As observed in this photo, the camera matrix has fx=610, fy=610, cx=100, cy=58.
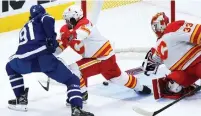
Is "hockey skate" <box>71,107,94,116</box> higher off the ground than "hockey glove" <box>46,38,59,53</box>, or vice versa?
"hockey glove" <box>46,38,59,53</box>

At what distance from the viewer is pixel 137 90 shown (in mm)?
4148

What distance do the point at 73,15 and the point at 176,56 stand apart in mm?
731

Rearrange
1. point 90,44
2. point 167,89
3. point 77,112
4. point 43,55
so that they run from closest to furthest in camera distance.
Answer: point 77,112 → point 43,55 → point 90,44 → point 167,89

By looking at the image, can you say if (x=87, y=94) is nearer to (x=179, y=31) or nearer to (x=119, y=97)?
(x=119, y=97)

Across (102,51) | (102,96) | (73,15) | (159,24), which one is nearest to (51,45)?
(73,15)

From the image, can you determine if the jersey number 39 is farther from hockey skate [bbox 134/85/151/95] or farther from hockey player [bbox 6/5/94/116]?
hockey skate [bbox 134/85/151/95]

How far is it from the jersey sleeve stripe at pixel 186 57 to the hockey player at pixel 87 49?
0.32 m

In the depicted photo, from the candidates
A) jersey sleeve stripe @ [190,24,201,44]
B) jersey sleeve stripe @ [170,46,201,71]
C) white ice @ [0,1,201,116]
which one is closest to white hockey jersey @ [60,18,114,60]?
white ice @ [0,1,201,116]

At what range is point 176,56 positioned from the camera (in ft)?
13.2

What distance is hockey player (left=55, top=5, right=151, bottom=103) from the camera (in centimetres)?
390

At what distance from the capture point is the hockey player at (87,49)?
12.8 ft

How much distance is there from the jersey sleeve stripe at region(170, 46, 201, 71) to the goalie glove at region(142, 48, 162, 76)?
0.64 ft

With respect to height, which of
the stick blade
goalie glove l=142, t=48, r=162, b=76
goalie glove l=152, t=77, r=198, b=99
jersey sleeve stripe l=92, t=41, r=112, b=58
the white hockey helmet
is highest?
the white hockey helmet

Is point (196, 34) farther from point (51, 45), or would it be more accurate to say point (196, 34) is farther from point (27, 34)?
point (27, 34)
